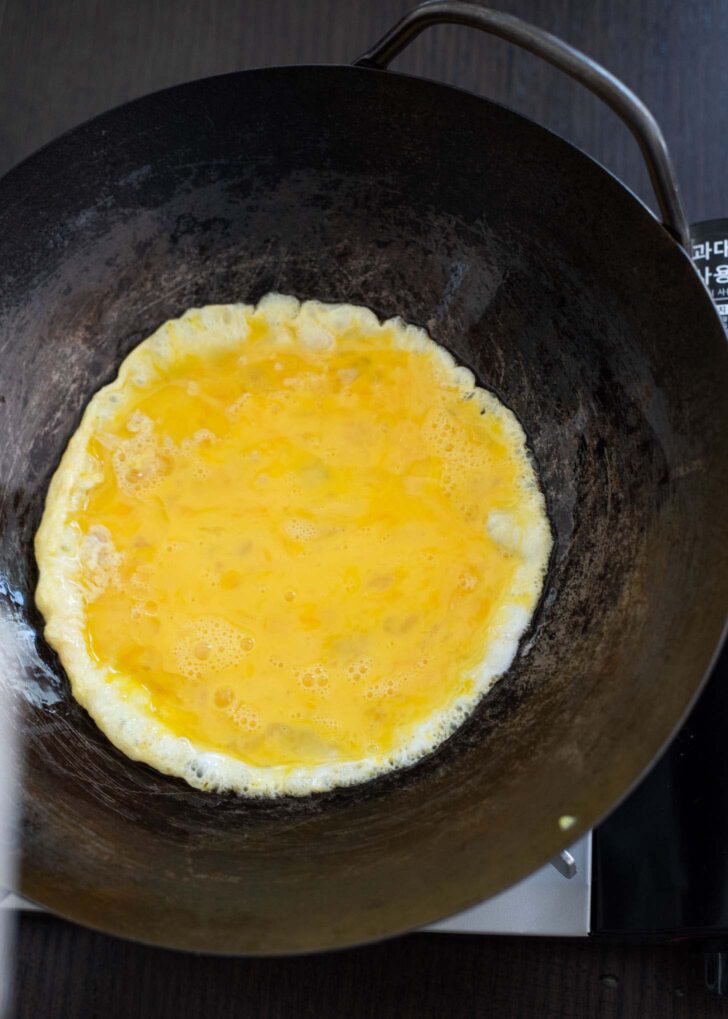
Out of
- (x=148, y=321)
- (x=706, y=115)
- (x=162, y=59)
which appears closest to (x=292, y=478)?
(x=148, y=321)

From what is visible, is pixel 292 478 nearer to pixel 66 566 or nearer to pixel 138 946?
pixel 66 566

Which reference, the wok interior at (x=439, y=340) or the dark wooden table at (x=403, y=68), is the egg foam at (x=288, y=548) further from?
the dark wooden table at (x=403, y=68)

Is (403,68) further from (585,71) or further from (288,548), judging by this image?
(288,548)

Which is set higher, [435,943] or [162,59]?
[162,59]

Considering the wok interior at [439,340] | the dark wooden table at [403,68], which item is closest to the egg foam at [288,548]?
the wok interior at [439,340]

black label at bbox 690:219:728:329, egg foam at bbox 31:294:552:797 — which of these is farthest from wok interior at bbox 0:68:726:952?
black label at bbox 690:219:728:329

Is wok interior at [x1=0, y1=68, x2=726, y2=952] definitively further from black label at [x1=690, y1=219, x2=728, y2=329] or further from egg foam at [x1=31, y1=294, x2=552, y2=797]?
black label at [x1=690, y1=219, x2=728, y2=329]
